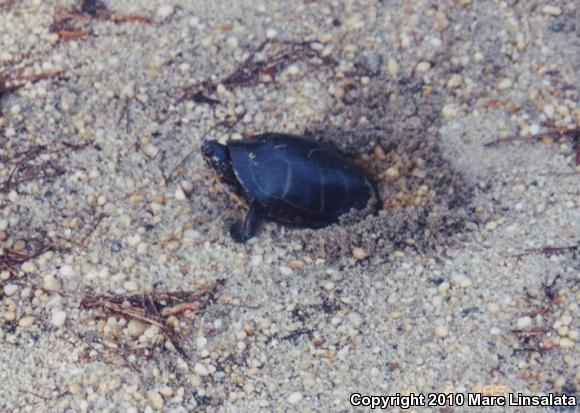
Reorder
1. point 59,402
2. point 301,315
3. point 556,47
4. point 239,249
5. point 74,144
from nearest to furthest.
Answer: point 59,402
point 301,315
point 239,249
point 74,144
point 556,47

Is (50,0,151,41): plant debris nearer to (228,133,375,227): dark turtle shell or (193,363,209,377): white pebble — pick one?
(228,133,375,227): dark turtle shell

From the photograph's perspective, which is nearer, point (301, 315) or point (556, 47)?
point (301, 315)

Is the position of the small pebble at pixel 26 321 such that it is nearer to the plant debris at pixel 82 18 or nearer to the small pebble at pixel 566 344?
the plant debris at pixel 82 18

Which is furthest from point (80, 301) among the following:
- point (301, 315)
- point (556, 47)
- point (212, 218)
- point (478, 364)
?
point (556, 47)

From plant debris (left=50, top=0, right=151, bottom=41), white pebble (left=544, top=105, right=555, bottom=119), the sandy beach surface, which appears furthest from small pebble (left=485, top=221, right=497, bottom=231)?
plant debris (left=50, top=0, right=151, bottom=41)

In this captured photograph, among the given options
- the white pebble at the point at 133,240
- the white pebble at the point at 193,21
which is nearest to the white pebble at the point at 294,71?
the white pebble at the point at 193,21

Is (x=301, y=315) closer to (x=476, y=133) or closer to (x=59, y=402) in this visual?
(x=59, y=402)

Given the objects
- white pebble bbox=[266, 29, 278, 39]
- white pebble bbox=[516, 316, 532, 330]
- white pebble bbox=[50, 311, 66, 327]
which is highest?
white pebble bbox=[266, 29, 278, 39]
